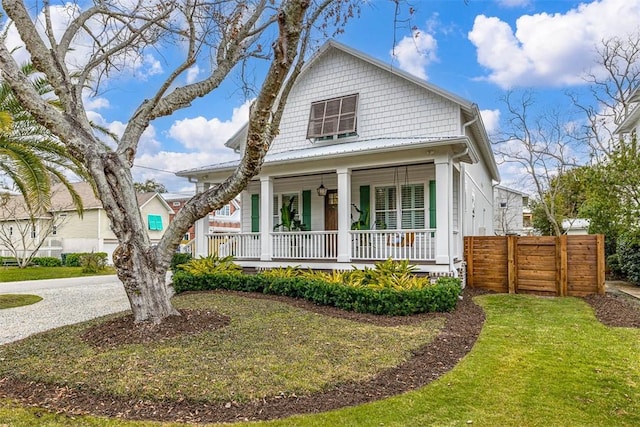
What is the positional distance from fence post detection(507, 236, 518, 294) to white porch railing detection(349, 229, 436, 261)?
2183mm

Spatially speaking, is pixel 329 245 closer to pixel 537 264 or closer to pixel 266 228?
pixel 266 228

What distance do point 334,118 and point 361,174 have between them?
2.06 meters

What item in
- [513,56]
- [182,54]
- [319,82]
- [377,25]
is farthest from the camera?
[513,56]

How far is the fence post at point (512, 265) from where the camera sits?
1110cm

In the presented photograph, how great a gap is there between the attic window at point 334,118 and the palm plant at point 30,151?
6.88 metres

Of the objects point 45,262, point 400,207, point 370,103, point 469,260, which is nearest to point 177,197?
point 45,262

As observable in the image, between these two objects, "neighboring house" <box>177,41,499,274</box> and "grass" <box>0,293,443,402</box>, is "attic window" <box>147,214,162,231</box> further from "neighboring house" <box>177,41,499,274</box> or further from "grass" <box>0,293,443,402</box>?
"grass" <box>0,293,443,402</box>

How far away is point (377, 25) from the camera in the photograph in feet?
24.3

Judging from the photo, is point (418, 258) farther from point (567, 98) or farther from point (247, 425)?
point (567, 98)

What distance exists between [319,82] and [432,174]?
5.14 metres

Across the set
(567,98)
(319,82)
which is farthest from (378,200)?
(567,98)

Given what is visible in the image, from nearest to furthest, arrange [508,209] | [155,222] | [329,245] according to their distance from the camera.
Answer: [329,245] → [508,209] → [155,222]

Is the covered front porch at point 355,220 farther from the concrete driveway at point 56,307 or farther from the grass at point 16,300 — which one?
the grass at point 16,300

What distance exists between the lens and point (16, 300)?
11.5m
